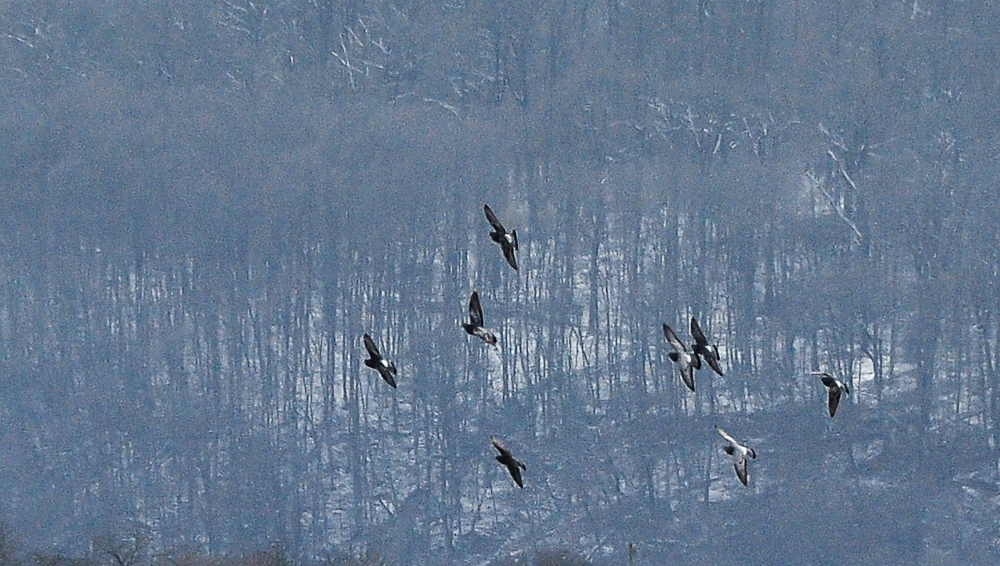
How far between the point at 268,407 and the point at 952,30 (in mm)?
23325

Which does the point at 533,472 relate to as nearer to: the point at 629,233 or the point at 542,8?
the point at 629,233

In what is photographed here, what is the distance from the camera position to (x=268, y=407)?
60625mm

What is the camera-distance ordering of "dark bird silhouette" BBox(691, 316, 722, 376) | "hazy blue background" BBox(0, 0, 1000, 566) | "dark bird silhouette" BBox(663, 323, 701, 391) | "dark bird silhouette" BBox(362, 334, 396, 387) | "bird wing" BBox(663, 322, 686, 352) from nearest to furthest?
"dark bird silhouette" BBox(362, 334, 396, 387)
"bird wing" BBox(663, 322, 686, 352)
"dark bird silhouette" BBox(663, 323, 701, 391)
"dark bird silhouette" BBox(691, 316, 722, 376)
"hazy blue background" BBox(0, 0, 1000, 566)

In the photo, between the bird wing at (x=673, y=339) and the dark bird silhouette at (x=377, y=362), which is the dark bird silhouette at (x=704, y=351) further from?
the dark bird silhouette at (x=377, y=362)

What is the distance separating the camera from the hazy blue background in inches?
2164

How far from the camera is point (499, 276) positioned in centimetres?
6347

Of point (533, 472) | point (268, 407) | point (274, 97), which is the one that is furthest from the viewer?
point (274, 97)

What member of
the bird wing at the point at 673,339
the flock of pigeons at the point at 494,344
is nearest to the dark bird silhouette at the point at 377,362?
the flock of pigeons at the point at 494,344

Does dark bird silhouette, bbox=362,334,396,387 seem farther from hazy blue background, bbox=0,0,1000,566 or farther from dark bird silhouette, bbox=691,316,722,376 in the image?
hazy blue background, bbox=0,0,1000,566

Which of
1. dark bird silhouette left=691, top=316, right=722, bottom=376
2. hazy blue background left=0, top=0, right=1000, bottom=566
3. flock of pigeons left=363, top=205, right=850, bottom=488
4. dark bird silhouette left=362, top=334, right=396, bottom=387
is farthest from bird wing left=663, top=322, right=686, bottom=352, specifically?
hazy blue background left=0, top=0, right=1000, bottom=566

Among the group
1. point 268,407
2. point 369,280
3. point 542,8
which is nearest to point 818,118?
point 542,8

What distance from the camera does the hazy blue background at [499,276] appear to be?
55.0 metres

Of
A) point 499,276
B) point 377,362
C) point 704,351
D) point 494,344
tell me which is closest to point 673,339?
point 704,351

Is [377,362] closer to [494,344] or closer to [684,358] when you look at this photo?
[494,344]
